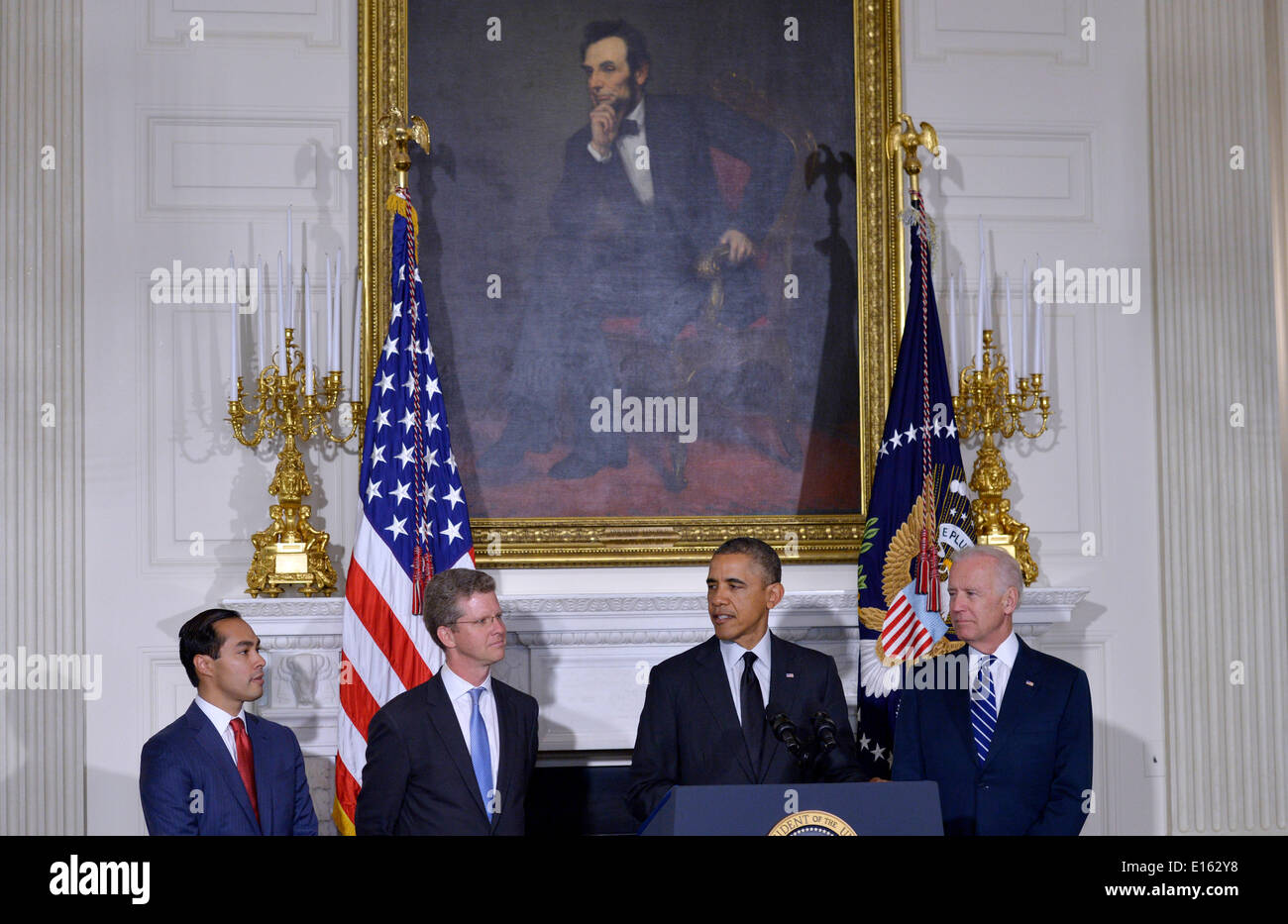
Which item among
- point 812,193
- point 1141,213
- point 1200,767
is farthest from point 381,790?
point 1141,213

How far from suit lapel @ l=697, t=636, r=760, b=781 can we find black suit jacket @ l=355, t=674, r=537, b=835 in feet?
2.21

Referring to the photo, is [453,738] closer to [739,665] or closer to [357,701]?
[739,665]

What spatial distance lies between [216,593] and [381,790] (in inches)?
79.2

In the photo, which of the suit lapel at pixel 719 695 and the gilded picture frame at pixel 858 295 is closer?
the suit lapel at pixel 719 695

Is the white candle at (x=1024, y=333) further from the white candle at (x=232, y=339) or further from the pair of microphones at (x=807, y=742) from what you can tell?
the white candle at (x=232, y=339)

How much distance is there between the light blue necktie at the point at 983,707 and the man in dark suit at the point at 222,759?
2040 mm

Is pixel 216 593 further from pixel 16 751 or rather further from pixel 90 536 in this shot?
pixel 16 751

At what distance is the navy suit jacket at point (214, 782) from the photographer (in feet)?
12.4

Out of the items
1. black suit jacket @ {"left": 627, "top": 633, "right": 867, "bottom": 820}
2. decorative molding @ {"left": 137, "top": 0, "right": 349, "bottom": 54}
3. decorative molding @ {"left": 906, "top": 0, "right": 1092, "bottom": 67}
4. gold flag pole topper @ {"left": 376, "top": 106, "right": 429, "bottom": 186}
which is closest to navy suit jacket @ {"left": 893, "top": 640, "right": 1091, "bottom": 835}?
black suit jacket @ {"left": 627, "top": 633, "right": 867, "bottom": 820}

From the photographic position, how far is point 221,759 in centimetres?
389

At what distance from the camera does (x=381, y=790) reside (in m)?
3.83

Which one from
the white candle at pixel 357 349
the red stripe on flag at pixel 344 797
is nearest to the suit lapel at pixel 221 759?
the red stripe on flag at pixel 344 797

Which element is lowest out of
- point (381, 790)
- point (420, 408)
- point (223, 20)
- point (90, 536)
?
point (381, 790)
